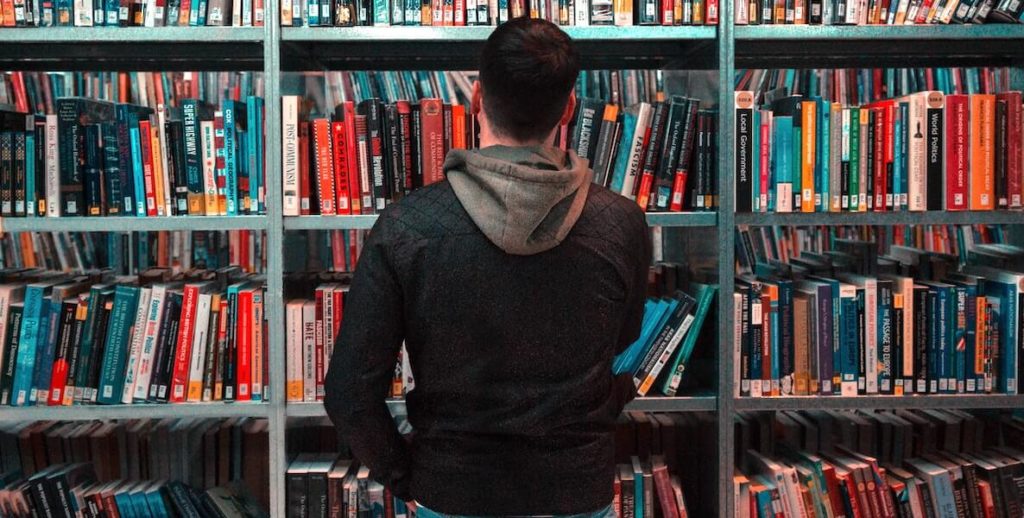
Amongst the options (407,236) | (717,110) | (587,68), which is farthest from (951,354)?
(407,236)

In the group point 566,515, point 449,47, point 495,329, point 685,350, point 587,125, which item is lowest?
point 566,515

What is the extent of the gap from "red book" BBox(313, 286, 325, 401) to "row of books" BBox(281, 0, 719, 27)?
588 millimetres

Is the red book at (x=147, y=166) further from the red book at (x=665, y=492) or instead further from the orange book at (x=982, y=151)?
the orange book at (x=982, y=151)

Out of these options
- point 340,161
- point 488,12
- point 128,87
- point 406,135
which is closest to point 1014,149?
point 488,12

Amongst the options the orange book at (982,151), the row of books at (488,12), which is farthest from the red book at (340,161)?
the orange book at (982,151)

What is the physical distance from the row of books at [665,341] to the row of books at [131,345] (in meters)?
0.82

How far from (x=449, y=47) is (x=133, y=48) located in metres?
0.74

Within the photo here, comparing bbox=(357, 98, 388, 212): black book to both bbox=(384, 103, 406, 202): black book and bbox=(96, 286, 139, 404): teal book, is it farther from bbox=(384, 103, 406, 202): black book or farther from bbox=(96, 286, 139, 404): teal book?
bbox=(96, 286, 139, 404): teal book

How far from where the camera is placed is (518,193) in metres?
1.14

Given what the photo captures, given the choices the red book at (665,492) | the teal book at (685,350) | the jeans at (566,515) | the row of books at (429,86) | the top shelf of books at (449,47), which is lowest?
the red book at (665,492)

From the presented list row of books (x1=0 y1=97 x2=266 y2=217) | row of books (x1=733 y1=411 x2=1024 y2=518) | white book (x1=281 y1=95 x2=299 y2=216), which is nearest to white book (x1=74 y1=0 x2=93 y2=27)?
row of books (x1=0 y1=97 x2=266 y2=217)

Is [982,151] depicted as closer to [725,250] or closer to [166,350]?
[725,250]

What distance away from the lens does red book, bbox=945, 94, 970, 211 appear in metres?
1.96

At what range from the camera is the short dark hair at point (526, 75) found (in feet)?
3.75
